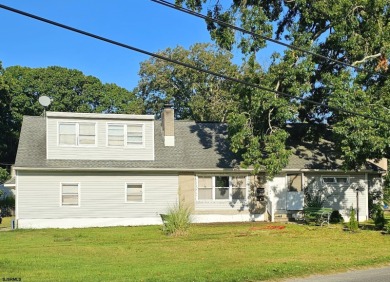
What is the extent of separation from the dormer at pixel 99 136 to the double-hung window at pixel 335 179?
9609 millimetres

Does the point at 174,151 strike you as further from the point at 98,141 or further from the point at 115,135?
the point at 98,141

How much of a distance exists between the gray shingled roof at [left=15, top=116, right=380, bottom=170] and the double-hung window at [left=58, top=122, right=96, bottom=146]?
3.37ft

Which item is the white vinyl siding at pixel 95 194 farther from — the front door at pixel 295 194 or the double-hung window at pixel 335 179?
the double-hung window at pixel 335 179

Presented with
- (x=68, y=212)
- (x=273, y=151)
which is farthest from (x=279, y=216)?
(x=68, y=212)

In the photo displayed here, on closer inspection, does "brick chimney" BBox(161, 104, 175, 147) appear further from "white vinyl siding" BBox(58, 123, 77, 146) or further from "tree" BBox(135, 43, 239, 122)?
"tree" BBox(135, 43, 239, 122)

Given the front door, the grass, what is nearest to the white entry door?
the front door

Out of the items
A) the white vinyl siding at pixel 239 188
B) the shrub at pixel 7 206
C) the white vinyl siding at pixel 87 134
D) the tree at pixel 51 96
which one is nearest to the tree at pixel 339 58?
the white vinyl siding at pixel 239 188

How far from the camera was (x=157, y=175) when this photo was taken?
27.2 m

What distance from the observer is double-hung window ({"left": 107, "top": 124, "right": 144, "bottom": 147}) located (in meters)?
27.1

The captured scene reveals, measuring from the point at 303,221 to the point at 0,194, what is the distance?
2470 cm

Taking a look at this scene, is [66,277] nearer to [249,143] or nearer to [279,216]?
[249,143]

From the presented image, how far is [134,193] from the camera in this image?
26953 millimetres

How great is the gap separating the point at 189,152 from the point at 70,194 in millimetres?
6846

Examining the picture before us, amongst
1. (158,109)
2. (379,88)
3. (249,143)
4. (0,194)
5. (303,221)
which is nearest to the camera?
(379,88)
